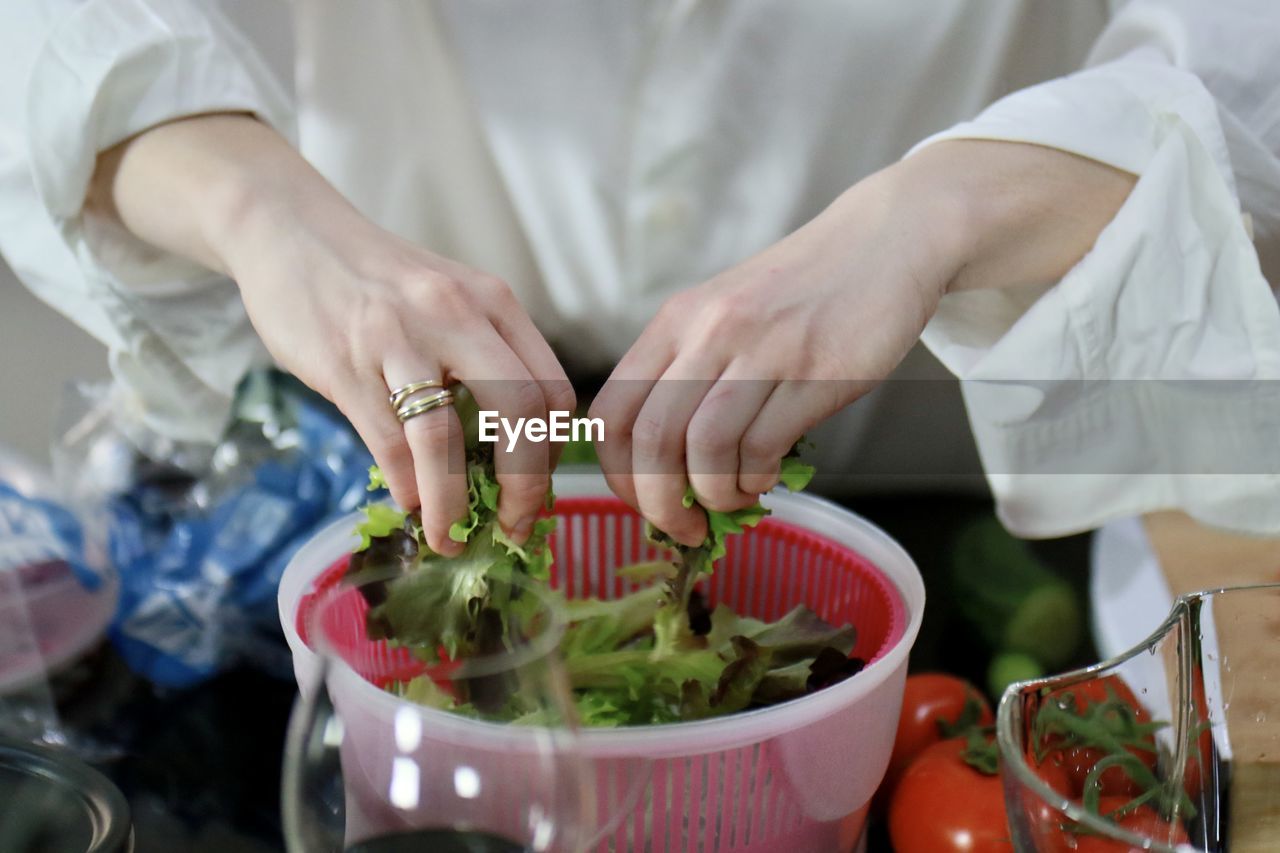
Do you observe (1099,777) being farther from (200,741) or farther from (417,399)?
(200,741)

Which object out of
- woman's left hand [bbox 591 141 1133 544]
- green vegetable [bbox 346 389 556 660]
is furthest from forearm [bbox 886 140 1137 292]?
green vegetable [bbox 346 389 556 660]

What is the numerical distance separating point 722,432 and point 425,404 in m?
0.11

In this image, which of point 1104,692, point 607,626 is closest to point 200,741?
point 607,626

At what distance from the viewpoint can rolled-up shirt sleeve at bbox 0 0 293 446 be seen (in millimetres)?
594

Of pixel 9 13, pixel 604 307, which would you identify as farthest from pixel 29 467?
Result: pixel 604 307

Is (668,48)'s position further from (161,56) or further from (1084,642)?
(1084,642)

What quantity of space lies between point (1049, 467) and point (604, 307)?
13.8 inches

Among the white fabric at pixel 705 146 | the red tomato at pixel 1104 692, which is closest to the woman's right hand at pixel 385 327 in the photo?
the white fabric at pixel 705 146

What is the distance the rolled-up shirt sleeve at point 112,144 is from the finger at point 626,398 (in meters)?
0.28

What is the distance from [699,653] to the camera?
1.69 ft

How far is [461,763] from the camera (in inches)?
13.7

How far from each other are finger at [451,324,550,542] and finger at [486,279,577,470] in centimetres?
1

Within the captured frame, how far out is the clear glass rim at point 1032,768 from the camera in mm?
323

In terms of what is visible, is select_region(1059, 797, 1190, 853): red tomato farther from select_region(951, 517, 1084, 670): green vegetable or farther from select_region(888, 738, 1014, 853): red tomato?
select_region(951, 517, 1084, 670): green vegetable
